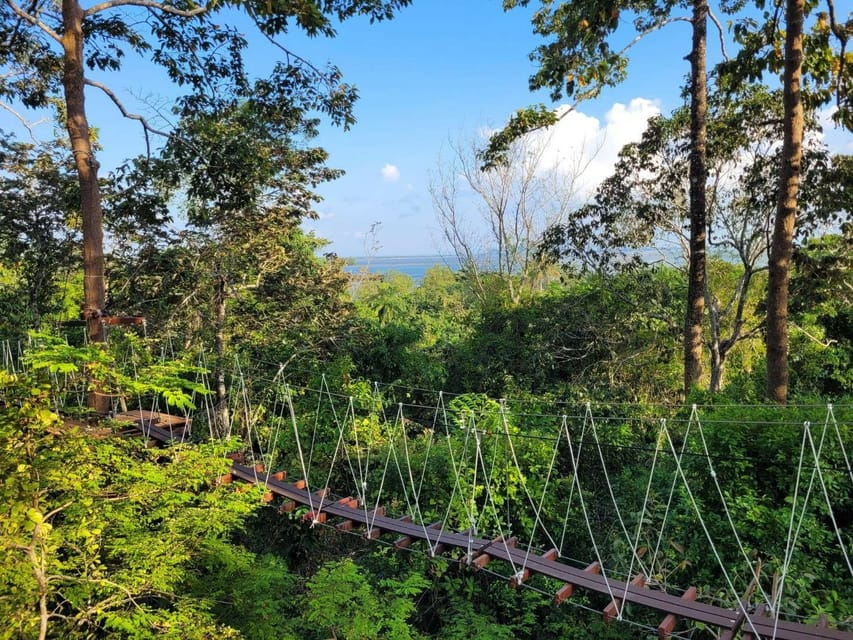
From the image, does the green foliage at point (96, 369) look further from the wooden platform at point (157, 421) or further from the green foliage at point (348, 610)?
the wooden platform at point (157, 421)

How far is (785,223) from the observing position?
3.94m

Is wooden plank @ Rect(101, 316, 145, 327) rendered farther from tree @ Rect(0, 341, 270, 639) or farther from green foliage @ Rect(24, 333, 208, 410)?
green foliage @ Rect(24, 333, 208, 410)

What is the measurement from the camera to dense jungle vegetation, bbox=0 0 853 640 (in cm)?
228

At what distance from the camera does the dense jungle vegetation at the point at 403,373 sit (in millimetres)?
2279

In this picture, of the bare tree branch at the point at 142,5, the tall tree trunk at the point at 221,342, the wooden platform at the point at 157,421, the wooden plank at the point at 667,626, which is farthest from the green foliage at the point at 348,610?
the bare tree branch at the point at 142,5

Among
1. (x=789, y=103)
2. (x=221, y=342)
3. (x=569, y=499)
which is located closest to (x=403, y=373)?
(x=221, y=342)

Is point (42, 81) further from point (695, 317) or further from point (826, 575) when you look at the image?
point (826, 575)

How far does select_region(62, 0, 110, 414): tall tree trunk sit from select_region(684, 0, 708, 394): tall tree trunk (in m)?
4.55

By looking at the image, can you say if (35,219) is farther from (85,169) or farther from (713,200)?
(713,200)

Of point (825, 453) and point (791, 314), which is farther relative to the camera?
point (791, 314)

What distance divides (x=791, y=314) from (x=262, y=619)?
5.37 meters

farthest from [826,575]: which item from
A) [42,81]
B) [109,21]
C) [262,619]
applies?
[42,81]

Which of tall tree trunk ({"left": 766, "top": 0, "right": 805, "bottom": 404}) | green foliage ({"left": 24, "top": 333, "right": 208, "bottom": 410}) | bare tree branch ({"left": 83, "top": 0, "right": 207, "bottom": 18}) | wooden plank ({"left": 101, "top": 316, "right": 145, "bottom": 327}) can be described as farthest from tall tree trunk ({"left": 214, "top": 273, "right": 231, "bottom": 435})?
tall tree trunk ({"left": 766, "top": 0, "right": 805, "bottom": 404})

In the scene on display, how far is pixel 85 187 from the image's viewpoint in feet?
12.0
